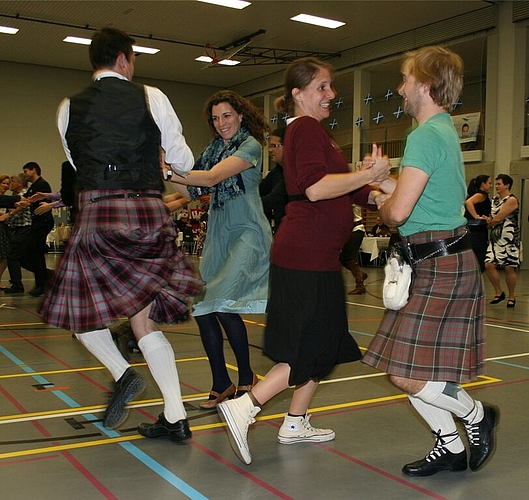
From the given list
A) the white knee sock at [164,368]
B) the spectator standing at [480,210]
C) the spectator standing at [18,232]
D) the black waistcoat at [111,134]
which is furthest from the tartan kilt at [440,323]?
the spectator standing at [18,232]

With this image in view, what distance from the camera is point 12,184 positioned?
9641 mm

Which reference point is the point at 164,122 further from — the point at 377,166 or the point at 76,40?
the point at 76,40

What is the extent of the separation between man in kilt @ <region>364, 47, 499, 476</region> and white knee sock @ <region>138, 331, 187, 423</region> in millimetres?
910

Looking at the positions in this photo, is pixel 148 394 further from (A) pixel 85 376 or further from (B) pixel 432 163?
(B) pixel 432 163

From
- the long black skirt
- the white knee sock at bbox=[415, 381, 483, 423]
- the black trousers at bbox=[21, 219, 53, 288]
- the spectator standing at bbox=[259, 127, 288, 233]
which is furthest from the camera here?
the black trousers at bbox=[21, 219, 53, 288]

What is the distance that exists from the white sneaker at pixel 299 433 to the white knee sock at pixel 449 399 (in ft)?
2.13

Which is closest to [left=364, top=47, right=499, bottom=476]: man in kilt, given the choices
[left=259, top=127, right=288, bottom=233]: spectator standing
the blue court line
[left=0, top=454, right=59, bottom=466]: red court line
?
the blue court line

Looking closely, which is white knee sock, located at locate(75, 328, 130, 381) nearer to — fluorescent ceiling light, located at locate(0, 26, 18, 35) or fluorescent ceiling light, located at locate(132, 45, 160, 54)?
fluorescent ceiling light, located at locate(0, 26, 18, 35)

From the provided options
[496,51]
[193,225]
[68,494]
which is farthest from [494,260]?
[193,225]

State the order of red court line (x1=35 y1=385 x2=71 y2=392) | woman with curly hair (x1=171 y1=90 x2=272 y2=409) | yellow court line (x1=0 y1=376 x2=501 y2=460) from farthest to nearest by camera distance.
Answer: red court line (x1=35 y1=385 x2=71 y2=392) → woman with curly hair (x1=171 y1=90 x2=272 y2=409) → yellow court line (x1=0 y1=376 x2=501 y2=460)

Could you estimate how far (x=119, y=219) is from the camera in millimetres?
2719

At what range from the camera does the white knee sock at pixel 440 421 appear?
2.58 metres

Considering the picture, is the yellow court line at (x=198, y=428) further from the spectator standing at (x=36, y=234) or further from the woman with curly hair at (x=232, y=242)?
the spectator standing at (x=36, y=234)

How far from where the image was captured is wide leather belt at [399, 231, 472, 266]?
2424mm
